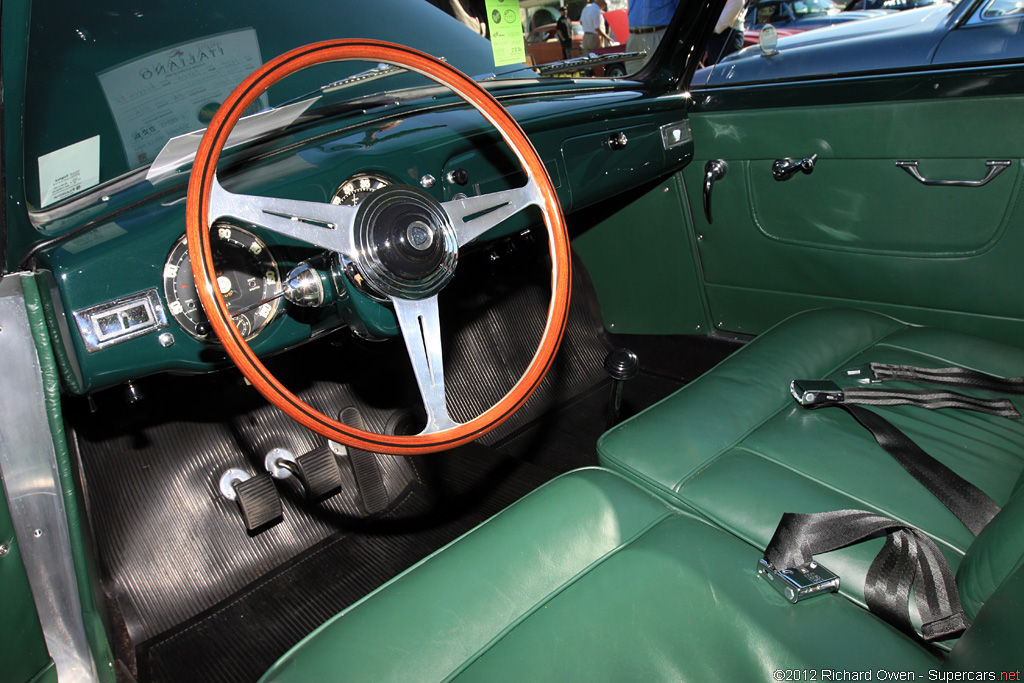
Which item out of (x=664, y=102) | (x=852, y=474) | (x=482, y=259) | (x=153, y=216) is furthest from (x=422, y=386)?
(x=664, y=102)

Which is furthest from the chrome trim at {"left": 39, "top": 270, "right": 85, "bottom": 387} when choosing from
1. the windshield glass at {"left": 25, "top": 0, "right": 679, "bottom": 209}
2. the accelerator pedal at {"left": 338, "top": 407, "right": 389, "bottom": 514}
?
the accelerator pedal at {"left": 338, "top": 407, "right": 389, "bottom": 514}

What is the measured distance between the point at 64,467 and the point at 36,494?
2.1 inches

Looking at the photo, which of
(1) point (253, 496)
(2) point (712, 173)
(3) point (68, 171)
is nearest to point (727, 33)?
(2) point (712, 173)

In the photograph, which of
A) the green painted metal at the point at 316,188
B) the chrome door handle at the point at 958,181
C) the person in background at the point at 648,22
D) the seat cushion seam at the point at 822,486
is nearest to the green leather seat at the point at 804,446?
the seat cushion seam at the point at 822,486

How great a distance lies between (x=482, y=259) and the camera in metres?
2.29

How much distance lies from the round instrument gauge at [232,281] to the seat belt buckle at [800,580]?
0.86 m

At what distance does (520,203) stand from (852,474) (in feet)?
2.49

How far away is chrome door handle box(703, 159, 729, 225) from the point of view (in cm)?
221

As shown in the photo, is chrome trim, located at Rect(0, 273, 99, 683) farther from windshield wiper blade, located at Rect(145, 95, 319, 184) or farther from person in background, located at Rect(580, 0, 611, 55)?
person in background, located at Rect(580, 0, 611, 55)

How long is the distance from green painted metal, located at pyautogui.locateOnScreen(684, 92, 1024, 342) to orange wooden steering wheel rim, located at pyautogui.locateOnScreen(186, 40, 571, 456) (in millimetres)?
1082

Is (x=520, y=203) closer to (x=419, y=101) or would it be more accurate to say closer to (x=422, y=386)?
(x=422, y=386)

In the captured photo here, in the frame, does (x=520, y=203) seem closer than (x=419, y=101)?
Yes

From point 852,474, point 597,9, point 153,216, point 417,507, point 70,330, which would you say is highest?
point 597,9

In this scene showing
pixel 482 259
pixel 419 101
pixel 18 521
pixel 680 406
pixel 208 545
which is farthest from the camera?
pixel 482 259
